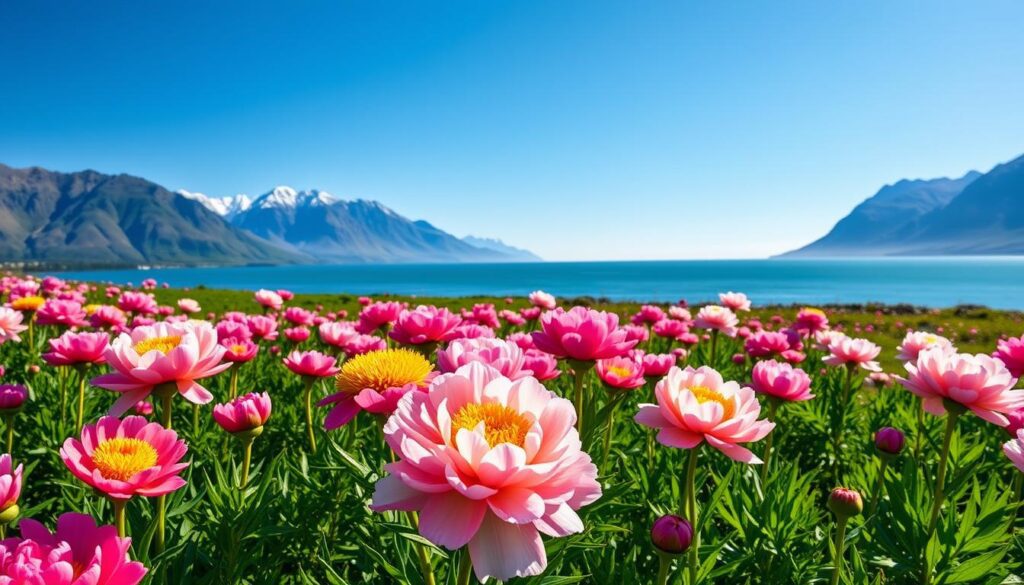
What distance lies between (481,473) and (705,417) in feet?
2.30

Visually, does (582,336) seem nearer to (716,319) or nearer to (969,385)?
(969,385)

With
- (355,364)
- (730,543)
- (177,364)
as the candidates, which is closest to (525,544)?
(355,364)

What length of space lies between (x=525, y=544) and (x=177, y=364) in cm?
127

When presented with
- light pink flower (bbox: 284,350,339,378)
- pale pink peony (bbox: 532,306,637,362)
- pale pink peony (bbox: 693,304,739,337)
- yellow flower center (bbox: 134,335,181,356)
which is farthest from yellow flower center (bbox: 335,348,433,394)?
pale pink peony (bbox: 693,304,739,337)

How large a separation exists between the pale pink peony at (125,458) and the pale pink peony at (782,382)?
2087 mm

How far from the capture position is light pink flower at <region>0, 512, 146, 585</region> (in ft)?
2.54

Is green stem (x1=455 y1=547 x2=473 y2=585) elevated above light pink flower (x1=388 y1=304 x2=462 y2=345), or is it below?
below

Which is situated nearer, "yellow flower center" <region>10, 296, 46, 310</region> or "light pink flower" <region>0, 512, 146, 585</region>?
"light pink flower" <region>0, 512, 146, 585</region>

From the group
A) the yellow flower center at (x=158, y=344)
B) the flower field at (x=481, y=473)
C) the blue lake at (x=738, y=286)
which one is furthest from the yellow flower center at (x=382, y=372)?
the blue lake at (x=738, y=286)

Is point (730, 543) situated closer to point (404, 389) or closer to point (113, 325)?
point (404, 389)

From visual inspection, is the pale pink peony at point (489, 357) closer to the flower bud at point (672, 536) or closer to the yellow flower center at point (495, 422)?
the yellow flower center at point (495, 422)

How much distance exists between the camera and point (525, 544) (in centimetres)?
89

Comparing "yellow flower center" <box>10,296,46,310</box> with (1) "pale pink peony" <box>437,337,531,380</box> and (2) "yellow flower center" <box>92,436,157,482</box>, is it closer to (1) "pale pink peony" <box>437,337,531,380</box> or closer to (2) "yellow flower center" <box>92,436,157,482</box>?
(2) "yellow flower center" <box>92,436,157,482</box>

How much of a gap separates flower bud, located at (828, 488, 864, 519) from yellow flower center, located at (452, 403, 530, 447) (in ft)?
3.56
